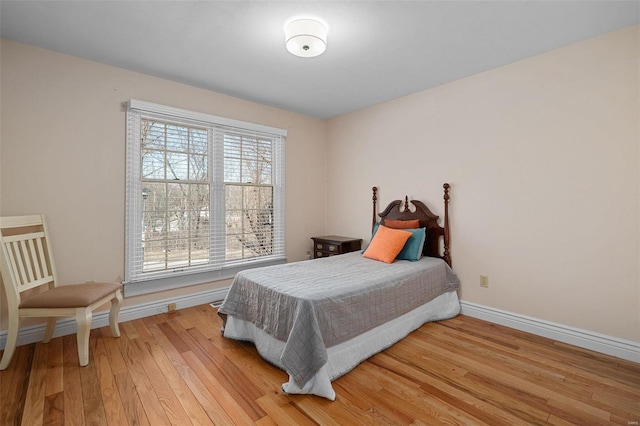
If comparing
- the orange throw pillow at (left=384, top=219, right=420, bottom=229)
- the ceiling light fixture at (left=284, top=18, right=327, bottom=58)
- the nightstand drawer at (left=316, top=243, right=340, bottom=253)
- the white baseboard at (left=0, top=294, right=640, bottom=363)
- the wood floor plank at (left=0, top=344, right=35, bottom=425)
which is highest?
the ceiling light fixture at (left=284, top=18, right=327, bottom=58)

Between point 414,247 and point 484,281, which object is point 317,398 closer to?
point 414,247

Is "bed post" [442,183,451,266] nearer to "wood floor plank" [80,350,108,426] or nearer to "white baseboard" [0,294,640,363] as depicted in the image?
"white baseboard" [0,294,640,363]

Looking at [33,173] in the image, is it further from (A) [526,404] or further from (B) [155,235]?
(A) [526,404]

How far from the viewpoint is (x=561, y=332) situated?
2537 millimetres

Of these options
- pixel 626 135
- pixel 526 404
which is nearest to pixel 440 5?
pixel 626 135

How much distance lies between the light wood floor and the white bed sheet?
6 centimetres

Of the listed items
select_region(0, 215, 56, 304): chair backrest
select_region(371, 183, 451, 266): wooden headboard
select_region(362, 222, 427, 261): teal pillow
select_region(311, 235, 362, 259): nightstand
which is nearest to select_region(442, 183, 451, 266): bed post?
select_region(371, 183, 451, 266): wooden headboard

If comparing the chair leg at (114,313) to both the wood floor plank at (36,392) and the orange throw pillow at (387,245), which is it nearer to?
→ the wood floor plank at (36,392)

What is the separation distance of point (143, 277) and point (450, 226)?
10.8ft

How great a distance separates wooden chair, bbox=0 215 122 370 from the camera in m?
2.09

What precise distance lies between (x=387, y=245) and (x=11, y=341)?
3119 mm

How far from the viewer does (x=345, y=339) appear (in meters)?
2.07

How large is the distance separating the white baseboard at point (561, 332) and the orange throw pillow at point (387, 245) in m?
0.92

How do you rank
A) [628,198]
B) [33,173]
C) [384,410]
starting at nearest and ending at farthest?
[384,410]
[628,198]
[33,173]
